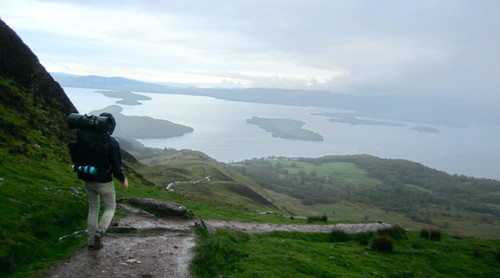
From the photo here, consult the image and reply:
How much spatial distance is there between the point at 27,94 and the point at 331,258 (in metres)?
30.7

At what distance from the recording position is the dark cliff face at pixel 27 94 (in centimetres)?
2816

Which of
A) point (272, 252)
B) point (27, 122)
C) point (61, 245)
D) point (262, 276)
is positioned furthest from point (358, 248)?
point (27, 122)

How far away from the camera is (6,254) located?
30.6 ft

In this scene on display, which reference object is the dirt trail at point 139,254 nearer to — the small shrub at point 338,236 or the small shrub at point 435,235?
the small shrub at point 338,236

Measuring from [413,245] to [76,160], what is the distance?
55.9 feet

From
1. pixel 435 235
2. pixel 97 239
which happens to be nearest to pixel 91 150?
pixel 97 239

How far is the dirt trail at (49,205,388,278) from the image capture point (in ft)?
30.6

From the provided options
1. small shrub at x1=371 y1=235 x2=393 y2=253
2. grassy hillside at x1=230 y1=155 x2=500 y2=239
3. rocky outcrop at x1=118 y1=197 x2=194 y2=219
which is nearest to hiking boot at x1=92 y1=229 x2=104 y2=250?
rocky outcrop at x1=118 y1=197 x2=194 y2=219

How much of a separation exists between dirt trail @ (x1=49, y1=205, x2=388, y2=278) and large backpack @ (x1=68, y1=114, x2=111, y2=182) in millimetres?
2226

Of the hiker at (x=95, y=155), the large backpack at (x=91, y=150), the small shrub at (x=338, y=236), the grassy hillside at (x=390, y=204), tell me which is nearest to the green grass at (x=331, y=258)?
the small shrub at (x=338, y=236)

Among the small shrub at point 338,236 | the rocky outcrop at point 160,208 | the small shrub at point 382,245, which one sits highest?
the rocky outcrop at point 160,208

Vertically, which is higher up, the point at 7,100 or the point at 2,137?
the point at 7,100

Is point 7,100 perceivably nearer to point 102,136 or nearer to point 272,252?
point 102,136

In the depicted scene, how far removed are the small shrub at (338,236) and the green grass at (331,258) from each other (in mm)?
272
